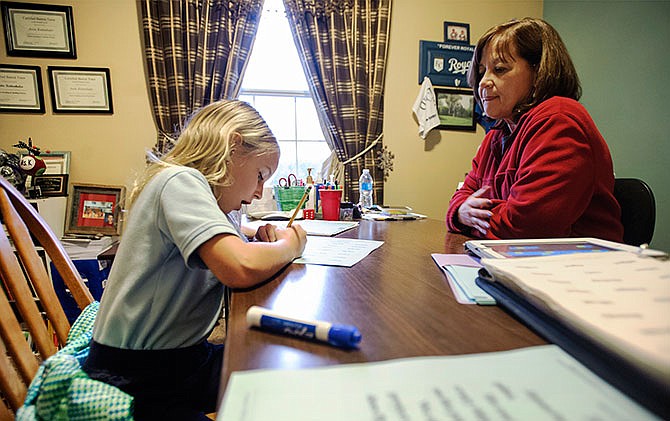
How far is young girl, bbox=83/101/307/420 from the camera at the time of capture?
0.58 m

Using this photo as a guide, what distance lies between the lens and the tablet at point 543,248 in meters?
0.57

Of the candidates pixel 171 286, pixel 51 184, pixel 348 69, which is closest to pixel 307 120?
pixel 348 69

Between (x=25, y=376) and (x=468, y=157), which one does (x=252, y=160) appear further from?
(x=468, y=157)

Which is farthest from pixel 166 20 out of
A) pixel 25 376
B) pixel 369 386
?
pixel 369 386

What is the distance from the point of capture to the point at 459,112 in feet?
9.46

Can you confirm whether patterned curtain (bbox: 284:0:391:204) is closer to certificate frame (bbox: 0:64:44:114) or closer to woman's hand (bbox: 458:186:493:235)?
woman's hand (bbox: 458:186:493:235)

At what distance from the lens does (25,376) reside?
591 mm

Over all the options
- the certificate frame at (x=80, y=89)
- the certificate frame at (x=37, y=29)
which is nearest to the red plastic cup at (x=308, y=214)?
the certificate frame at (x=80, y=89)

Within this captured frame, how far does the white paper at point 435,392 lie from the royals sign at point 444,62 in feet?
9.13

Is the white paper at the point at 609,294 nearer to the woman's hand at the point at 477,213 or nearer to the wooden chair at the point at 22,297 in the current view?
the woman's hand at the point at 477,213

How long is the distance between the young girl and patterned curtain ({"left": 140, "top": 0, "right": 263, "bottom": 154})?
1830mm

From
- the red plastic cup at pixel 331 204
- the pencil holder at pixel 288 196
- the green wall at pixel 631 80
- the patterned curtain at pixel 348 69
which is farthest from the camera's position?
the patterned curtain at pixel 348 69

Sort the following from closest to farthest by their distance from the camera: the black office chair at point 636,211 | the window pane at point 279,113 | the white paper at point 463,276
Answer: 1. the white paper at point 463,276
2. the black office chair at point 636,211
3. the window pane at point 279,113

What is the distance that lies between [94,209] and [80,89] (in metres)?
0.79
